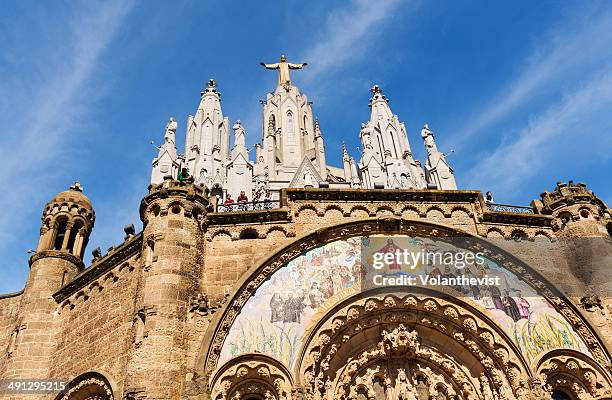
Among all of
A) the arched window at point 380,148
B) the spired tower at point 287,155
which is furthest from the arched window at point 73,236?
the arched window at point 380,148

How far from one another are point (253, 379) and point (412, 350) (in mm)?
4863

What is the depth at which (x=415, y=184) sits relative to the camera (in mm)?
48688

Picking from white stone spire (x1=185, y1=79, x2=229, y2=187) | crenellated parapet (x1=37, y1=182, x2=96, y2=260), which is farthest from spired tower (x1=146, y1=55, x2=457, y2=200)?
crenellated parapet (x1=37, y1=182, x2=96, y2=260)

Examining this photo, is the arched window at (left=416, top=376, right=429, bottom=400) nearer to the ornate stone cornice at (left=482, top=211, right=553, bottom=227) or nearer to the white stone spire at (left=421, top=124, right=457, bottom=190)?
the ornate stone cornice at (left=482, top=211, right=553, bottom=227)

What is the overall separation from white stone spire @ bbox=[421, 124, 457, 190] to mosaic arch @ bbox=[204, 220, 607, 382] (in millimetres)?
27310

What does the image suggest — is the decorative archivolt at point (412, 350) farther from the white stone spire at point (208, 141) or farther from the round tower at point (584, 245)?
the white stone spire at point (208, 141)

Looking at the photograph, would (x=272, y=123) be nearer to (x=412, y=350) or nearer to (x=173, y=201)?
(x=173, y=201)

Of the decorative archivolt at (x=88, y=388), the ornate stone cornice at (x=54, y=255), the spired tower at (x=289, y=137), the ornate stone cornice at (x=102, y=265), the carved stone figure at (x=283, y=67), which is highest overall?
the carved stone figure at (x=283, y=67)

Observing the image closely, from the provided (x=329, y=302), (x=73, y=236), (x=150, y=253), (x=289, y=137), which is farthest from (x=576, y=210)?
(x=289, y=137)

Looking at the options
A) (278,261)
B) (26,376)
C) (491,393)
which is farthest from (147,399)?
(491,393)

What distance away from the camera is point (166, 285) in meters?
16.4

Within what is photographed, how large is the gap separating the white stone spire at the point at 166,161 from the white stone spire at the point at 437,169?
65.1ft

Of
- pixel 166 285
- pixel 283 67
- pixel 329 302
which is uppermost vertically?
pixel 283 67

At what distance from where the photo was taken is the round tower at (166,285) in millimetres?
14812
